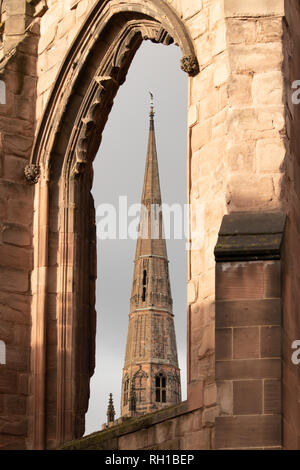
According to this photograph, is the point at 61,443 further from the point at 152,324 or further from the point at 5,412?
the point at 152,324

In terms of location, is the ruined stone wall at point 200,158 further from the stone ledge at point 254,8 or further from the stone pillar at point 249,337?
the stone pillar at point 249,337

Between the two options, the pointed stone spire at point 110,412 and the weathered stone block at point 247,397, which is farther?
the pointed stone spire at point 110,412

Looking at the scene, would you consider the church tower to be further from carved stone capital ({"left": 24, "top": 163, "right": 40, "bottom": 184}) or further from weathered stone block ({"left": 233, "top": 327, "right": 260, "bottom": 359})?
weathered stone block ({"left": 233, "top": 327, "right": 260, "bottom": 359})

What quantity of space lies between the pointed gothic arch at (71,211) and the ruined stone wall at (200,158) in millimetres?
31

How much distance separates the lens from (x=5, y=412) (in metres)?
16.2

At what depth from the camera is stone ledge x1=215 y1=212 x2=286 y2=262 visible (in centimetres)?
1274

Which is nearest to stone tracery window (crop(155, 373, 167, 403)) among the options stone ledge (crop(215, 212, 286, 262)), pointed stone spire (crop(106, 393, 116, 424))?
pointed stone spire (crop(106, 393, 116, 424))

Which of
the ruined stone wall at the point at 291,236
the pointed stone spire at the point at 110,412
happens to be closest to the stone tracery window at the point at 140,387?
the pointed stone spire at the point at 110,412

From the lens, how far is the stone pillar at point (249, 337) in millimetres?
12305

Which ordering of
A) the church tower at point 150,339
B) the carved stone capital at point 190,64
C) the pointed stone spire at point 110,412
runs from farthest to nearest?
the church tower at point 150,339
the pointed stone spire at point 110,412
the carved stone capital at point 190,64

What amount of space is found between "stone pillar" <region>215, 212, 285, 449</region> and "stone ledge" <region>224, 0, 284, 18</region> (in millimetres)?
1945
